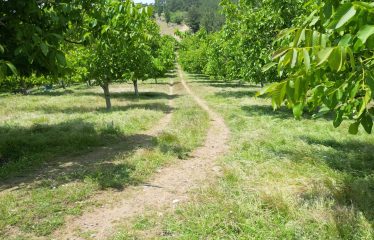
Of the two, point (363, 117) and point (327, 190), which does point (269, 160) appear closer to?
point (327, 190)

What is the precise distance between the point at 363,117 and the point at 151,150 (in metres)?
8.60

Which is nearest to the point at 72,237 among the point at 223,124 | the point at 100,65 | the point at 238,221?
the point at 238,221

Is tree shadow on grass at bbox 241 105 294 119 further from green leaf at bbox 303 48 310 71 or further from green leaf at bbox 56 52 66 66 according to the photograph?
green leaf at bbox 303 48 310 71

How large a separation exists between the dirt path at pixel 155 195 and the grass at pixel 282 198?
0.41 m

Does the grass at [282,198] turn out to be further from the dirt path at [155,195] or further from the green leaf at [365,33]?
the green leaf at [365,33]

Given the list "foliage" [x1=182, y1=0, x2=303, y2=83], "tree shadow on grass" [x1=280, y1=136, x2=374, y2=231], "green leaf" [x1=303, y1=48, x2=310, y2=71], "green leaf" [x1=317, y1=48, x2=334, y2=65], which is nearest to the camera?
"green leaf" [x1=317, y1=48, x2=334, y2=65]

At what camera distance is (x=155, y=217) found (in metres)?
6.80

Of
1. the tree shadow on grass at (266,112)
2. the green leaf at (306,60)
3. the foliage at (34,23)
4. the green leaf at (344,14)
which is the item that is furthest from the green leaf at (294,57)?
the tree shadow on grass at (266,112)

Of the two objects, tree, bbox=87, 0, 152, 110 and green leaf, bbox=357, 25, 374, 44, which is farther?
tree, bbox=87, 0, 152, 110

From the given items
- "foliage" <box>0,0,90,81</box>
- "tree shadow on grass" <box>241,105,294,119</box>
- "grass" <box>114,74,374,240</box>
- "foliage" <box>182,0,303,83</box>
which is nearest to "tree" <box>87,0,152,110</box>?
"foliage" <box>0,0,90,81</box>

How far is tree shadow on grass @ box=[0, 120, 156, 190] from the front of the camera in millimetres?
9219

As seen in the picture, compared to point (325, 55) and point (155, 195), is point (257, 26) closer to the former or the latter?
point (155, 195)

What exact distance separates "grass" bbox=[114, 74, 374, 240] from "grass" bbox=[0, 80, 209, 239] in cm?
184

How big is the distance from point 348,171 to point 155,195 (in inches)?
213
